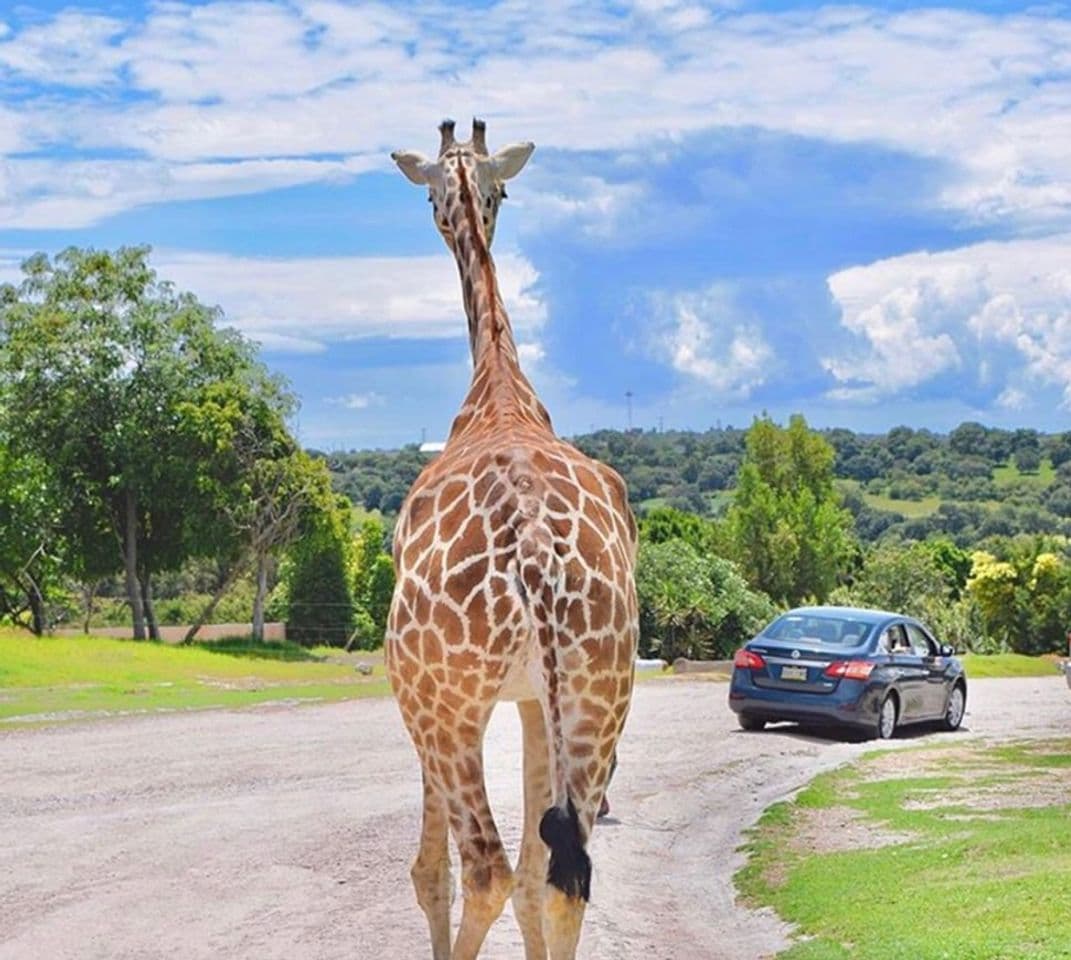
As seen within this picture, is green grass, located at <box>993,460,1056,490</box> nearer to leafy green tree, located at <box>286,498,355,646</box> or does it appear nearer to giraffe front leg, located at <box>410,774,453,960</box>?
leafy green tree, located at <box>286,498,355,646</box>

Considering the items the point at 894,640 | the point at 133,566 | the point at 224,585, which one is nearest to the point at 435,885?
the point at 894,640

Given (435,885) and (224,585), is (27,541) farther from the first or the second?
(435,885)

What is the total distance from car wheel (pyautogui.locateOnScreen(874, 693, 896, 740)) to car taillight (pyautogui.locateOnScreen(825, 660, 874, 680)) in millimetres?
548

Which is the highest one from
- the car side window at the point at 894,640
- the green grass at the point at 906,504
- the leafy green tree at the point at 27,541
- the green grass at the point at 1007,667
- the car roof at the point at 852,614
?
the green grass at the point at 906,504

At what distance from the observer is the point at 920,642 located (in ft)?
81.3

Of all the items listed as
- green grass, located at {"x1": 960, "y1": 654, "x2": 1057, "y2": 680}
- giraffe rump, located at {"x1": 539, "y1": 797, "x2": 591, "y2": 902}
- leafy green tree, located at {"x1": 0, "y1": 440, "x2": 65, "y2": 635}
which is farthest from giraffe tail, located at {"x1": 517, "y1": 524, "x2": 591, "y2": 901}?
leafy green tree, located at {"x1": 0, "y1": 440, "x2": 65, "y2": 635}

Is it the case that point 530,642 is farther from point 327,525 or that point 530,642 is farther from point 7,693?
point 327,525

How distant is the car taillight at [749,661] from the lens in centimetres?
2300

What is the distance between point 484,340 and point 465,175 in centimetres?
112

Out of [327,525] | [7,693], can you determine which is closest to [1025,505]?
[327,525]

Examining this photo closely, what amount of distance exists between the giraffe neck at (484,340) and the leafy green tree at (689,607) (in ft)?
149

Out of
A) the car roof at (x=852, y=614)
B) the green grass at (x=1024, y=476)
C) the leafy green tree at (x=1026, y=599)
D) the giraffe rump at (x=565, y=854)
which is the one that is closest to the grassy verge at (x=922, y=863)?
the giraffe rump at (x=565, y=854)

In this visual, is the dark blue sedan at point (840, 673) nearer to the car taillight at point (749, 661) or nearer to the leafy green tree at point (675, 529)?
the car taillight at point (749, 661)

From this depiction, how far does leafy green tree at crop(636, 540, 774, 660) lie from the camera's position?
→ 55969mm
